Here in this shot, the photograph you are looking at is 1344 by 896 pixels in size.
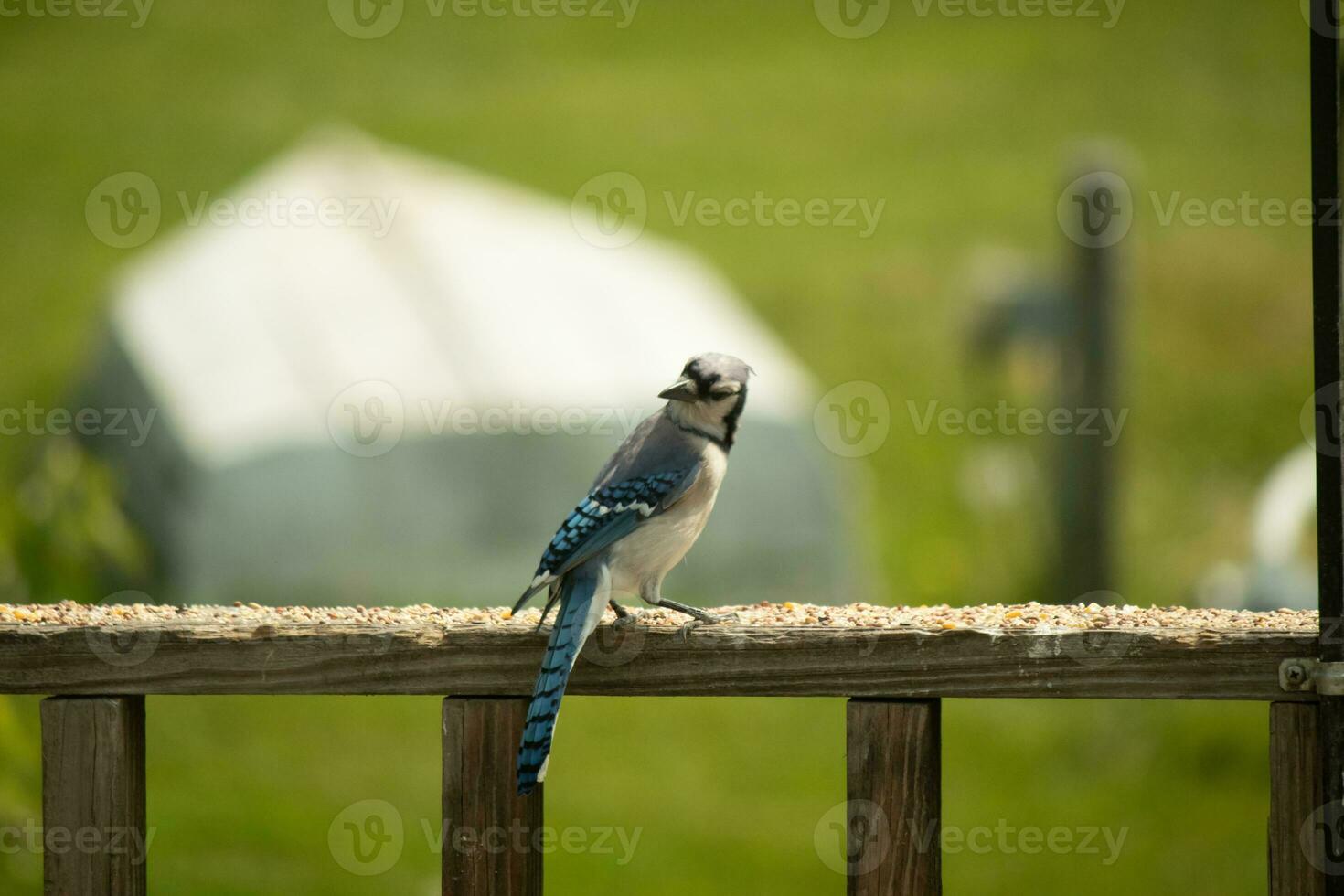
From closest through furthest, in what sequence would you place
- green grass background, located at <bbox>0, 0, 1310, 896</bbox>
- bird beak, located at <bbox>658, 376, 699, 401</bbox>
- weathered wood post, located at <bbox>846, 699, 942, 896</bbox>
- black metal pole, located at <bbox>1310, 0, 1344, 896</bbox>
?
black metal pole, located at <bbox>1310, 0, 1344, 896</bbox>, weathered wood post, located at <bbox>846, 699, 942, 896</bbox>, bird beak, located at <bbox>658, 376, 699, 401</bbox>, green grass background, located at <bbox>0, 0, 1310, 896</bbox>

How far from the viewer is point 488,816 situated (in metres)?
2.52

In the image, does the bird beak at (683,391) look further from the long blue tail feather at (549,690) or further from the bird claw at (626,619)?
the long blue tail feather at (549,690)

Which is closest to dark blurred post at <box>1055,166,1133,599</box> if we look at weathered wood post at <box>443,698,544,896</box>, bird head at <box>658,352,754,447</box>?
bird head at <box>658,352,754,447</box>

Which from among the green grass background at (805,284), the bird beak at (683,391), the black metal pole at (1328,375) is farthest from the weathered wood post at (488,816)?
the green grass background at (805,284)

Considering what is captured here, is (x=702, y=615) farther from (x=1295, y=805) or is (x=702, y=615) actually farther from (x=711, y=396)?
(x=1295, y=805)

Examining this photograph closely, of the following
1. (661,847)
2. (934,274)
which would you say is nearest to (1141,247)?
(934,274)

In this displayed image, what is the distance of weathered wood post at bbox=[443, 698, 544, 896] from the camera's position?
2.50m

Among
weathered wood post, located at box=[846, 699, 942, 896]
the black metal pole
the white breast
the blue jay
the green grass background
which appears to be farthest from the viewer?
the green grass background

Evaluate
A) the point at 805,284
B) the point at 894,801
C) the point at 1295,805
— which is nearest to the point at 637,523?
the point at 894,801

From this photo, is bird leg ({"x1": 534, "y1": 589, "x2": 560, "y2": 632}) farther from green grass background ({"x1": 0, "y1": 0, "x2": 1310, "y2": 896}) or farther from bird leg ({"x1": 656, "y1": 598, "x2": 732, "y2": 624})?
green grass background ({"x1": 0, "y1": 0, "x2": 1310, "y2": 896})

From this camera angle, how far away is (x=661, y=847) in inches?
285

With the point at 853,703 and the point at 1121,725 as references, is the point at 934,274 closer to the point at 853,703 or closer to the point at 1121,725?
the point at 1121,725

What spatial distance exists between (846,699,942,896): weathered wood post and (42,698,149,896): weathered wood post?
47.6 inches

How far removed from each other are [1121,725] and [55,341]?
10004 millimetres
